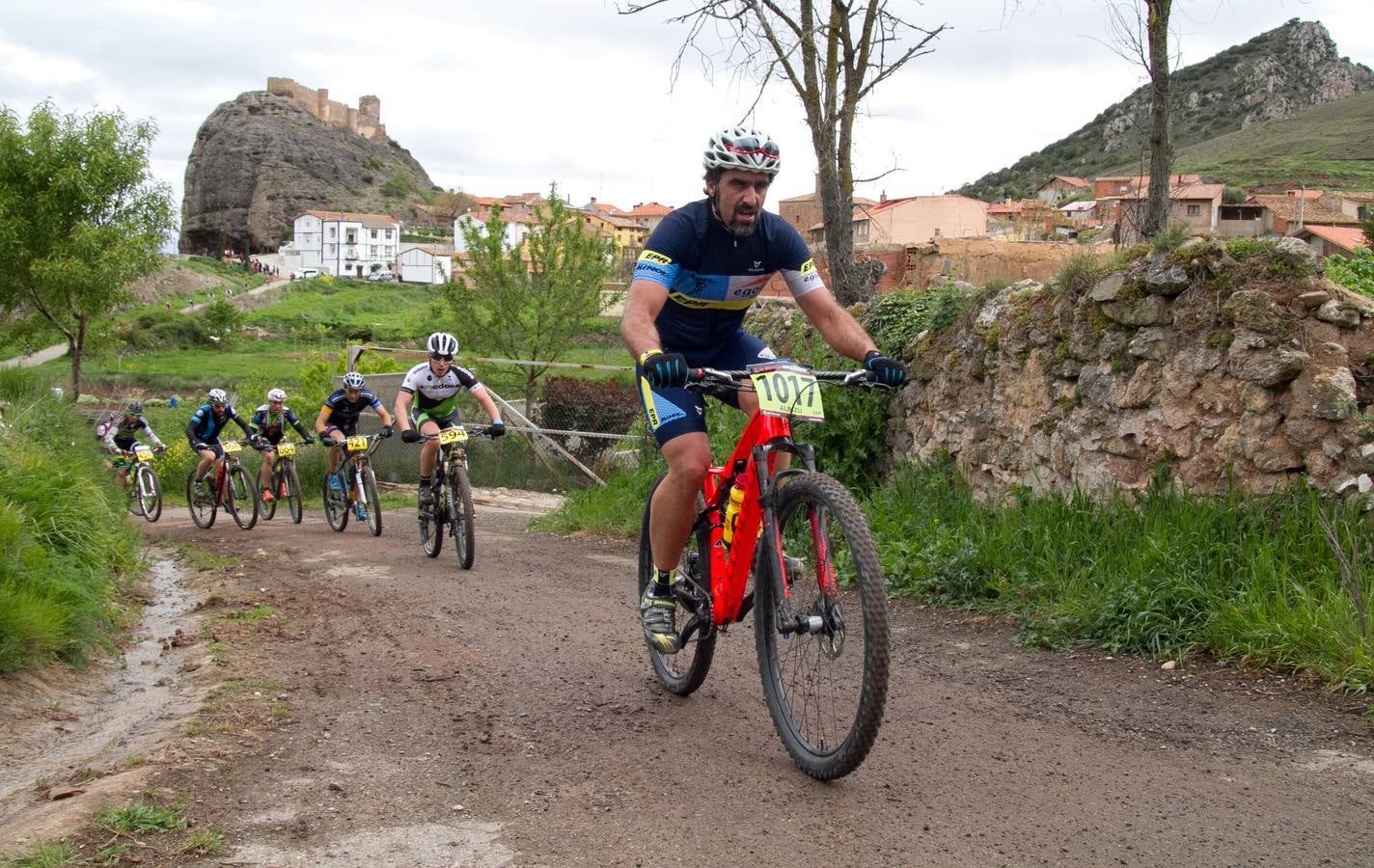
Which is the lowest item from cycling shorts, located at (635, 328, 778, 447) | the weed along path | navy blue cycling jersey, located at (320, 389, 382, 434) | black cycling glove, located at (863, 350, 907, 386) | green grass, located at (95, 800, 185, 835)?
the weed along path

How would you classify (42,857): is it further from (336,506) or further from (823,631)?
(336,506)

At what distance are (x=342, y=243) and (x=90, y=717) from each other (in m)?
148

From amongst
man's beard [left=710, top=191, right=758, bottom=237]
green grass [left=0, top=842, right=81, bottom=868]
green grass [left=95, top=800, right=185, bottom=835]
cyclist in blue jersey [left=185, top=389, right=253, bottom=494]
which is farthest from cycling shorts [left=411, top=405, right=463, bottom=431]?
green grass [left=0, top=842, right=81, bottom=868]

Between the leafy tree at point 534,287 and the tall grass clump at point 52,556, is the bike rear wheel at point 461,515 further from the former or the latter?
the leafy tree at point 534,287

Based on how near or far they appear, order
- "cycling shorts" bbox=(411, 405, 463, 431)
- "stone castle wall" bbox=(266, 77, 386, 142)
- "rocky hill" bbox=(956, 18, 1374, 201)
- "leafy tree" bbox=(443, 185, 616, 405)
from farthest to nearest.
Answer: "stone castle wall" bbox=(266, 77, 386, 142), "rocky hill" bbox=(956, 18, 1374, 201), "leafy tree" bbox=(443, 185, 616, 405), "cycling shorts" bbox=(411, 405, 463, 431)

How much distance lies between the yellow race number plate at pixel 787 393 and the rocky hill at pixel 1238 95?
303 ft

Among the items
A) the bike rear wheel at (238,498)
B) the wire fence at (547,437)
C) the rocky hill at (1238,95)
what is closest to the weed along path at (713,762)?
the bike rear wheel at (238,498)

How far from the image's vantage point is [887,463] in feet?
32.8

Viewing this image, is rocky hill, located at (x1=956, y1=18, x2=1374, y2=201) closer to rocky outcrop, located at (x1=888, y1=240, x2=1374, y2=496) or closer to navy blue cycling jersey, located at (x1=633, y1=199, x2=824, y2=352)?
rocky outcrop, located at (x1=888, y1=240, x2=1374, y2=496)

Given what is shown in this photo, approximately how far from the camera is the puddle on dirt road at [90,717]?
4.69 meters

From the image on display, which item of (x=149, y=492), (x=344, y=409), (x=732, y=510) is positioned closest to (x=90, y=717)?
(x=732, y=510)

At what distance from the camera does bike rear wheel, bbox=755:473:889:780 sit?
3875 millimetres

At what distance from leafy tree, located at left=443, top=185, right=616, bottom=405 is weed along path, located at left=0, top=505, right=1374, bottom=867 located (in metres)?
28.8

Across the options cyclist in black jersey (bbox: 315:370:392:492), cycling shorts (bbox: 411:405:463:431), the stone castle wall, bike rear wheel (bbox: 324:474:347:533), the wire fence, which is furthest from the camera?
the stone castle wall
